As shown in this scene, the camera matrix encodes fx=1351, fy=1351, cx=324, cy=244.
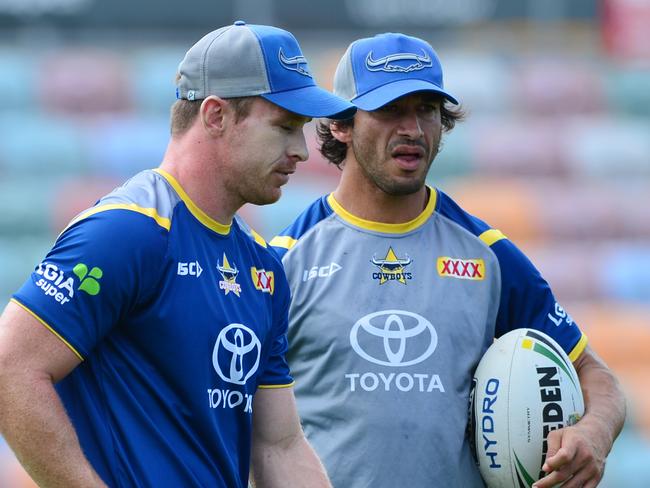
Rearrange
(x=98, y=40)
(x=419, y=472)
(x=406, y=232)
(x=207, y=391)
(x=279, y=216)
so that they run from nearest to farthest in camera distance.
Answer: (x=207, y=391) < (x=419, y=472) < (x=406, y=232) < (x=279, y=216) < (x=98, y=40)

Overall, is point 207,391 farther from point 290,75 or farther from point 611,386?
point 611,386

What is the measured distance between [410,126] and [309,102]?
815 millimetres

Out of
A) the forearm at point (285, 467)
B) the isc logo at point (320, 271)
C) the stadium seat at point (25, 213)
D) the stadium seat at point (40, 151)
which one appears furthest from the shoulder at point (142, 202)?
the stadium seat at point (40, 151)

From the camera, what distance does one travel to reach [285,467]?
3.46 meters

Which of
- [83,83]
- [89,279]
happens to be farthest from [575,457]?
[83,83]

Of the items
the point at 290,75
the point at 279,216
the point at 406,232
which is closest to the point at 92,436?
the point at 290,75

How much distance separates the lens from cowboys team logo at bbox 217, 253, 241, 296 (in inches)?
126

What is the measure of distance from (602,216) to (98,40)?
447 centimetres

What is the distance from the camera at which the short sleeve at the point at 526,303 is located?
13.2 feet

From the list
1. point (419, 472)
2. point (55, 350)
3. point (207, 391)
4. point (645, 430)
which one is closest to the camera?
point (55, 350)

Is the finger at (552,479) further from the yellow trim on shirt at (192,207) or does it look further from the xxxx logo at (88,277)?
the xxxx logo at (88,277)

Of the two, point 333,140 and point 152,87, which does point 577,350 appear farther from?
point 152,87

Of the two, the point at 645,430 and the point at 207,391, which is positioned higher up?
the point at 207,391

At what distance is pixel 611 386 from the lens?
401 cm
